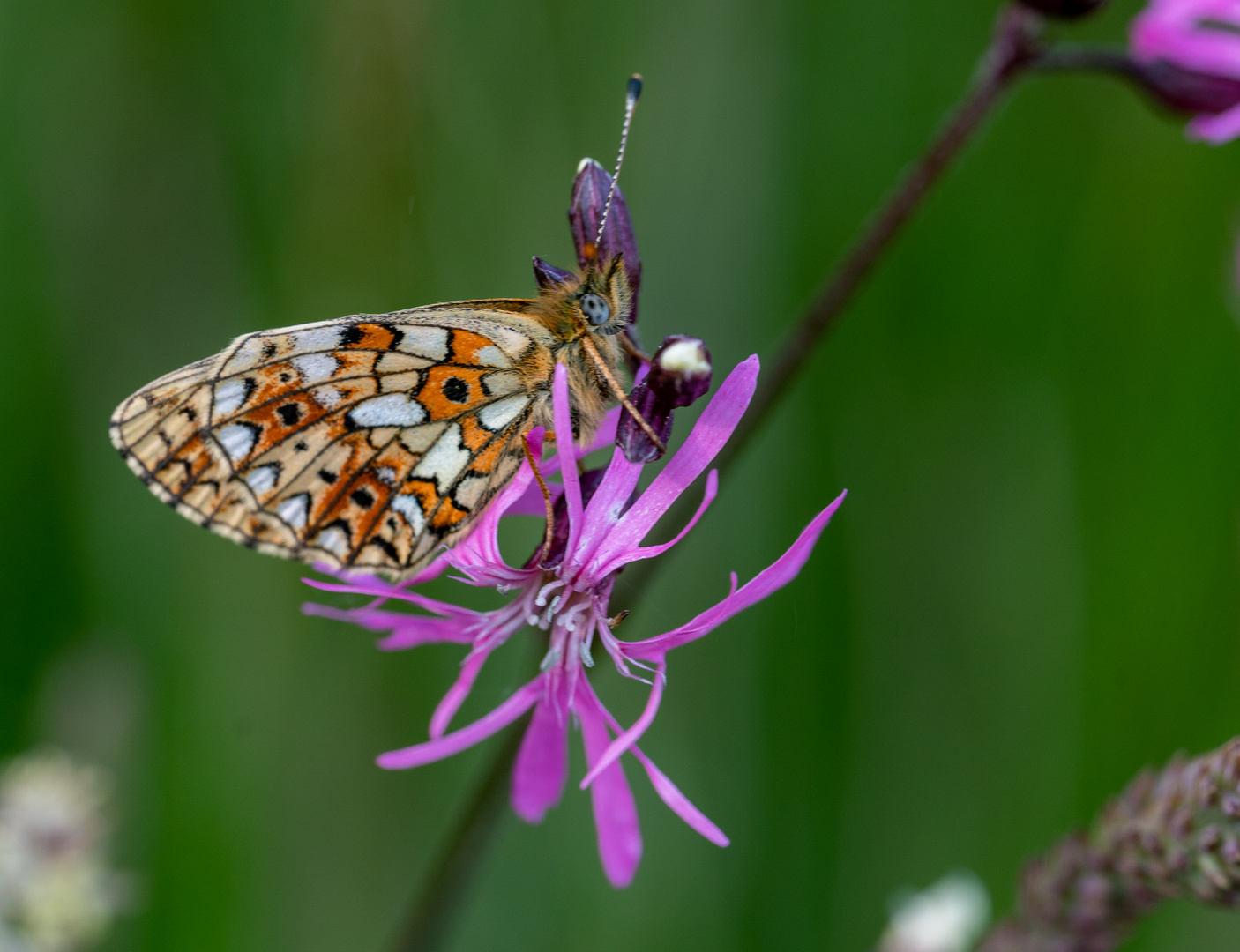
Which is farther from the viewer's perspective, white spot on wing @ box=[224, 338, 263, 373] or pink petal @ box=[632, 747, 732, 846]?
white spot on wing @ box=[224, 338, 263, 373]

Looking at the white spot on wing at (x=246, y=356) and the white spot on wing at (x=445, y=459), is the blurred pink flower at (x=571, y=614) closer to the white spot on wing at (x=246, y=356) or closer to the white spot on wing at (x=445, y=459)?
the white spot on wing at (x=445, y=459)

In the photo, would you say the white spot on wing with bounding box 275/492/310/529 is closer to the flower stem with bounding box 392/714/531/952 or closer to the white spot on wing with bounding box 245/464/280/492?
the white spot on wing with bounding box 245/464/280/492

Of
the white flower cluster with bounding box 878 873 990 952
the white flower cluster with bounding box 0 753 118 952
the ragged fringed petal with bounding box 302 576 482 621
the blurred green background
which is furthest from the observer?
the blurred green background

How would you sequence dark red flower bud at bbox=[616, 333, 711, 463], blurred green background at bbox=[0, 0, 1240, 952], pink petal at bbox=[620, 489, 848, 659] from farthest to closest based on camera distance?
1. blurred green background at bbox=[0, 0, 1240, 952]
2. dark red flower bud at bbox=[616, 333, 711, 463]
3. pink petal at bbox=[620, 489, 848, 659]

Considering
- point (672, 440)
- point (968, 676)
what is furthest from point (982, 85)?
point (968, 676)

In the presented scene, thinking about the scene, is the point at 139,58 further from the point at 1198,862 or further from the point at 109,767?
the point at 1198,862

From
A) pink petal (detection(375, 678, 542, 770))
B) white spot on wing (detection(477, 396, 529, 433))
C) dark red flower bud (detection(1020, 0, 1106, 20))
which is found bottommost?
pink petal (detection(375, 678, 542, 770))

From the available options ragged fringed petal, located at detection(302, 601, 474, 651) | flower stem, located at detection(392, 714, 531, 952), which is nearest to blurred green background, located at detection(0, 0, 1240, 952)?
flower stem, located at detection(392, 714, 531, 952)
